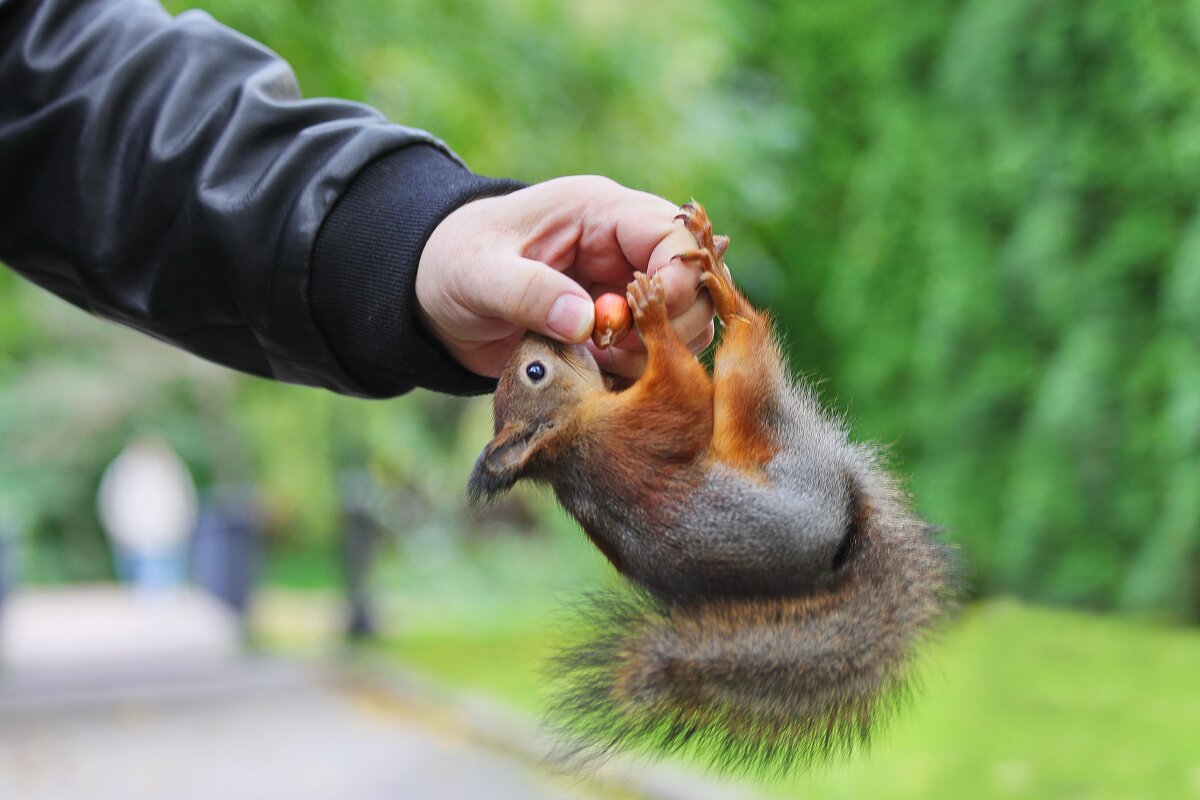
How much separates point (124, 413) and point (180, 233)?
17853 millimetres

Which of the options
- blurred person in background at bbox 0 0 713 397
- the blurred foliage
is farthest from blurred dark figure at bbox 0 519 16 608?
blurred person in background at bbox 0 0 713 397

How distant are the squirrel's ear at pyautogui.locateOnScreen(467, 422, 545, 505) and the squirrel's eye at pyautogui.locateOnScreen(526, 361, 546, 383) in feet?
0.18

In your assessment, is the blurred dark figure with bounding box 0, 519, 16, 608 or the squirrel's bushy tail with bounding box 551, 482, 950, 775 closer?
the squirrel's bushy tail with bounding box 551, 482, 950, 775

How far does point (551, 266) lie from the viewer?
138 centimetres

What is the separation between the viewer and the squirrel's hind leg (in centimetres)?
109

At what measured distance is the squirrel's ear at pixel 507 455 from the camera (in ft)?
3.89

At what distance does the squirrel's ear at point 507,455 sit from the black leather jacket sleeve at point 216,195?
12.3 inches

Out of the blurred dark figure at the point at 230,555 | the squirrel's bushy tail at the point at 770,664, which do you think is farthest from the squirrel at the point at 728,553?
the blurred dark figure at the point at 230,555

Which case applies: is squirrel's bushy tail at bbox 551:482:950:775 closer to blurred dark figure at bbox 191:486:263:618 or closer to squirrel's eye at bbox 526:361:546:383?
squirrel's eye at bbox 526:361:546:383

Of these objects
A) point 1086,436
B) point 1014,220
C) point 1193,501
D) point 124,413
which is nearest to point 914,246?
point 1014,220

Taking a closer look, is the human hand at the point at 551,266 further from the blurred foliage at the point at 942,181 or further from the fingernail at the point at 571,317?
the blurred foliage at the point at 942,181

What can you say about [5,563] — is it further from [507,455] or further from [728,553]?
[728,553]

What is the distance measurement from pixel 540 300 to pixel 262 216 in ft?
1.54

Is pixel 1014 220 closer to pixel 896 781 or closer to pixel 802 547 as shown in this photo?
pixel 896 781
